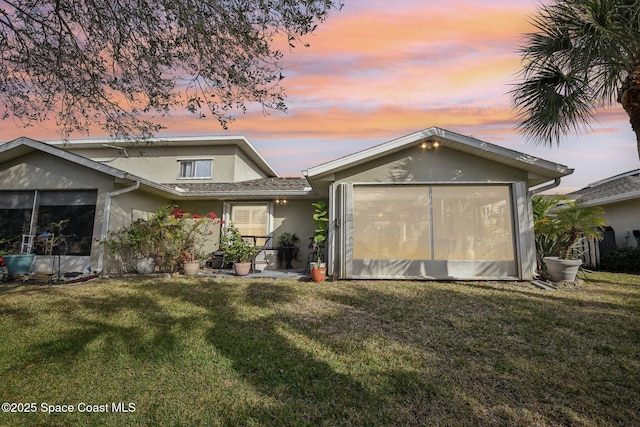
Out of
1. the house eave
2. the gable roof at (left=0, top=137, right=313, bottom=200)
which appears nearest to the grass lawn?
the gable roof at (left=0, top=137, right=313, bottom=200)

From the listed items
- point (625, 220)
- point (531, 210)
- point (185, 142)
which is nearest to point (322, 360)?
point (531, 210)

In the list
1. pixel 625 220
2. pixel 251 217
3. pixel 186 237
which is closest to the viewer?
pixel 186 237

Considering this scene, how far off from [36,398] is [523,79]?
377 inches

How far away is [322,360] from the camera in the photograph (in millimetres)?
3463

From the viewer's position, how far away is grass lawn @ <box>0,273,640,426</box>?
8.36 feet

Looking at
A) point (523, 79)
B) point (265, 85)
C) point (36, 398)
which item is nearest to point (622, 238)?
point (523, 79)

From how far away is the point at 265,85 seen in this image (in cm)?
540

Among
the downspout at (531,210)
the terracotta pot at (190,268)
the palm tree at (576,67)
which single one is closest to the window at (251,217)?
the terracotta pot at (190,268)

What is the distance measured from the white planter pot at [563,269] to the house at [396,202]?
1.43ft

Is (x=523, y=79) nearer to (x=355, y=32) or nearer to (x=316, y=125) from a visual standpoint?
(x=355, y=32)

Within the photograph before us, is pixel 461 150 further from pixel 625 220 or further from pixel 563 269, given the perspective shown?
pixel 625 220

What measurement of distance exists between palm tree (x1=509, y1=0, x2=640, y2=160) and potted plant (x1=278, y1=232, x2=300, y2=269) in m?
7.64

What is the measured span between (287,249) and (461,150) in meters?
6.43

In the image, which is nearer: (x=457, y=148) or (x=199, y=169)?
(x=457, y=148)
